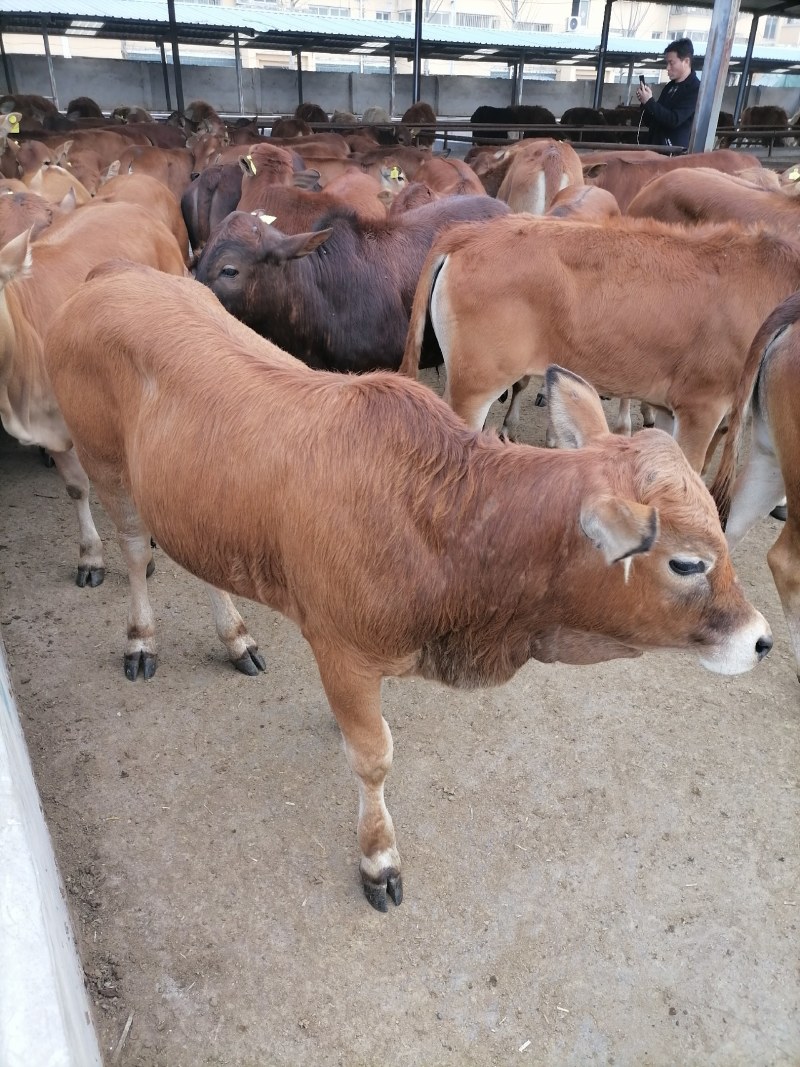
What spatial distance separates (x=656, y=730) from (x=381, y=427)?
194 cm

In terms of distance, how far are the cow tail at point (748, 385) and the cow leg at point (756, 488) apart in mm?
89

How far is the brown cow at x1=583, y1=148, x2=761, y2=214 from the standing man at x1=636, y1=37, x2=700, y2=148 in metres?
1.09

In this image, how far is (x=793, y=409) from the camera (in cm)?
297

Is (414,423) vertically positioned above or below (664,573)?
above

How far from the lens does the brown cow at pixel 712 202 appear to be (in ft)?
17.8

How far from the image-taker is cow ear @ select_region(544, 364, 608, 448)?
2137 millimetres

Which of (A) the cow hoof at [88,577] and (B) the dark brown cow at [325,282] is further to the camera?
(B) the dark brown cow at [325,282]

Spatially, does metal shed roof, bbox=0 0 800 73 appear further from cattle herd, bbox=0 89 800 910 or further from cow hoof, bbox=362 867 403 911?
cow hoof, bbox=362 867 403 911

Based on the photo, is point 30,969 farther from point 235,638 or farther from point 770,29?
point 770,29

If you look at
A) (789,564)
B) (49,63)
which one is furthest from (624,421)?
(49,63)

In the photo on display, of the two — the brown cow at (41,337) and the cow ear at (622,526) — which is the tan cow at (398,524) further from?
the brown cow at (41,337)

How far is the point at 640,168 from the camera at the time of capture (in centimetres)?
864

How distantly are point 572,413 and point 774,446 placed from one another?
1.48m

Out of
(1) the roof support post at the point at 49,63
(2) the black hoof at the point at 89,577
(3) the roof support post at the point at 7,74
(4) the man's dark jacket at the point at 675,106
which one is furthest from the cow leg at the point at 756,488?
(3) the roof support post at the point at 7,74
